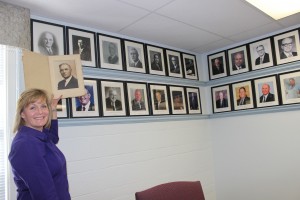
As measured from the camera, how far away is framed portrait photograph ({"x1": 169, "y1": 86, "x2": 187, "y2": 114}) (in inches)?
125

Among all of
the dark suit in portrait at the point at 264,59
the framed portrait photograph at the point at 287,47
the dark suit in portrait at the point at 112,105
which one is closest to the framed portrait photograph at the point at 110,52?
the dark suit in portrait at the point at 112,105

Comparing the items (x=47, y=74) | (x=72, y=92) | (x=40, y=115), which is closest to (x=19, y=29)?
Answer: (x=47, y=74)

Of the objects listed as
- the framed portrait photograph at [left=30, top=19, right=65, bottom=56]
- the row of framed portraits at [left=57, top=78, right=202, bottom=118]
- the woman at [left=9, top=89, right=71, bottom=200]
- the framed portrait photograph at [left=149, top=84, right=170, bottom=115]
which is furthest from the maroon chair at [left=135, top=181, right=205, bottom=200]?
the framed portrait photograph at [left=30, top=19, right=65, bottom=56]

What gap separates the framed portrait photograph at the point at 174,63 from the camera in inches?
127

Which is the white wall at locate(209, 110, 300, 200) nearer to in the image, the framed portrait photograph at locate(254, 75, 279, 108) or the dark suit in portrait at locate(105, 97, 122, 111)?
the framed portrait photograph at locate(254, 75, 279, 108)

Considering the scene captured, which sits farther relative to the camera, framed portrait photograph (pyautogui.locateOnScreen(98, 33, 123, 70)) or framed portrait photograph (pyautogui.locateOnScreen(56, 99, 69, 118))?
framed portrait photograph (pyautogui.locateOnScreen(98, 33, 123, 70))

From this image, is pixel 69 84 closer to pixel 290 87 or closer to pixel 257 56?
pixel 257 56

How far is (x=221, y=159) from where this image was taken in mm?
3469

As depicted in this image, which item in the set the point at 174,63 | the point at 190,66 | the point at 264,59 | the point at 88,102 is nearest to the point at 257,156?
the point at 264,59

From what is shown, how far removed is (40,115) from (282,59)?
2.68m

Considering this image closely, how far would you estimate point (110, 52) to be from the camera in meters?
2.64

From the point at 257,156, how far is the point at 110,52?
2171 mm

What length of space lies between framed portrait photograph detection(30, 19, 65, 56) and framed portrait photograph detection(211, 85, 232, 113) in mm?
2172

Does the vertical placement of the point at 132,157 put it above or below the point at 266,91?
below
